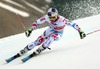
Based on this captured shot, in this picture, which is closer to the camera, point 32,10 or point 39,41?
point 39,41

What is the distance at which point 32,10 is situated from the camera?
725 inches

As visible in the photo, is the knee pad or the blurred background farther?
the blurred background

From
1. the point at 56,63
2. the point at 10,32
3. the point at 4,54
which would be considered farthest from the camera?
the point at 10,32

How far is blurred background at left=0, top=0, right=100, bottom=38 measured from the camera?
54.2 feet

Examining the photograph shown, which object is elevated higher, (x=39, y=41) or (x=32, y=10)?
(x=32, y=10)

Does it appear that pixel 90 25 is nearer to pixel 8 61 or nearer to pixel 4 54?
pixel 4 54

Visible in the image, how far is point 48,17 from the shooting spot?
8383 mm

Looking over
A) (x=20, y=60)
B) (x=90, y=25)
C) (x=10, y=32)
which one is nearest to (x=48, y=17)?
(x=20, y=60)

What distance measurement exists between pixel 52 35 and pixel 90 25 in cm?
517

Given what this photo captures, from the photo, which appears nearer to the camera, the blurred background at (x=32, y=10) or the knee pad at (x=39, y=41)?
the knee pad at (x=39, y=41)

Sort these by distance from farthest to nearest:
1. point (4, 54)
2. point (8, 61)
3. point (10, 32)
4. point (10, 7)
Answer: point (10, 7) < point (10, 32) < point (4, 54) < point (8, 61)

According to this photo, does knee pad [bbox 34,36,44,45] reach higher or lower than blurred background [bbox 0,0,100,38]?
lower

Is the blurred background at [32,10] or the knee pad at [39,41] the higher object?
the blurred background at [32,10]

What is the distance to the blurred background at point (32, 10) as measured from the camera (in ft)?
54.2
